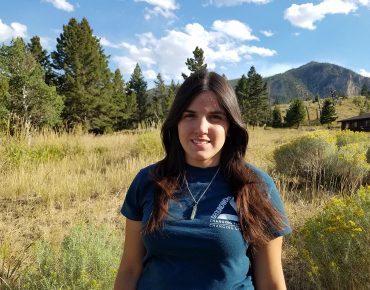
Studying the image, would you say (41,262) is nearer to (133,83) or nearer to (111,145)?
(111,145)

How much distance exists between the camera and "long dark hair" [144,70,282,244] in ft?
5.25

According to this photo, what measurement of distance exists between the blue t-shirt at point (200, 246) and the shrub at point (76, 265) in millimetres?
1021

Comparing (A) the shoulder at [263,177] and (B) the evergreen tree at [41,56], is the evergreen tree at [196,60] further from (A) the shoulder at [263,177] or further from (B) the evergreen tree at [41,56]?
(A) the shoulder at [263,177]

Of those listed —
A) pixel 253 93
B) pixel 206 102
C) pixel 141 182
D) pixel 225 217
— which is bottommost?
pixel 225 217

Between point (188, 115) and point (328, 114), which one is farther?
point (328, 114)

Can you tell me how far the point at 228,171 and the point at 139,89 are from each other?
2193 inches

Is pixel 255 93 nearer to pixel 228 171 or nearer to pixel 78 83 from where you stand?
pixel 78 83

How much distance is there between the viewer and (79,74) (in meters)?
36.2

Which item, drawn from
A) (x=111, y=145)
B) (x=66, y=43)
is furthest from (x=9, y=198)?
(x=66, y=43)

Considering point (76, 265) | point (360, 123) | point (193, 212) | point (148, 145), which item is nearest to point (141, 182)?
point (193, 212)

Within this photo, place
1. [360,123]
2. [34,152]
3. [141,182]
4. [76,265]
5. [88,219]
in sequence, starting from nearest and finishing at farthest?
[141,182], [76,265], [88,219], [34,152], [360,123]

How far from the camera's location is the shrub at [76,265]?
2.52 metres

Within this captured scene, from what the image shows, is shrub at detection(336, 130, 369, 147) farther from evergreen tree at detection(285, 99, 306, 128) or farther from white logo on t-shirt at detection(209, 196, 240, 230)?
evergreen tree at detection(285, 99, 306, 128)

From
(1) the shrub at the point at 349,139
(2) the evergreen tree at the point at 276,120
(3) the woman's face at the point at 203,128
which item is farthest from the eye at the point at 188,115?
(2) the evergreen tree at the point at 276,120
